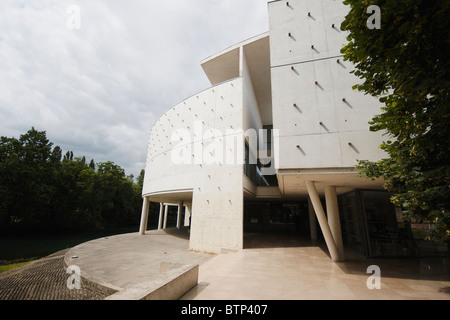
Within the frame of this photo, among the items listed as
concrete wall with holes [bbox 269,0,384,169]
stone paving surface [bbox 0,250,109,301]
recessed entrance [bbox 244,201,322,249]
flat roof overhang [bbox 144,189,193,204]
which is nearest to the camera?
concrete wall with holes [bbox 269,0,384,169]

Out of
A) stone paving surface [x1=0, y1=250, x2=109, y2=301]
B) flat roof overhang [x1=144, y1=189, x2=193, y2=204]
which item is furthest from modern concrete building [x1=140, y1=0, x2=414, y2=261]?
stone paving surface [x1=0, y1=250, x2=109, y2=301]

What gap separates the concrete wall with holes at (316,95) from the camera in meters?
7.34

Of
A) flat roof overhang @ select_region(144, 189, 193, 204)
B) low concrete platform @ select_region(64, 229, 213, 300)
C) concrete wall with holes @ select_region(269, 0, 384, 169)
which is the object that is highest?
concrete wall with holes @ select_region(269, 0, 384, 169)

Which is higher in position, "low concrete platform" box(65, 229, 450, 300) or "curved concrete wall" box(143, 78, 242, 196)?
"curved concrete wall" box(143, 78, 242, 196)

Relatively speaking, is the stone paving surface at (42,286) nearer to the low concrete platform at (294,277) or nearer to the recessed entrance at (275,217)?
the low concrete platform at (294,277)

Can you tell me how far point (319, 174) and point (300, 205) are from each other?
16977 millimetres

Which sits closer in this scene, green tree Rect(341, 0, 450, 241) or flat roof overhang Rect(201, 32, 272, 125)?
green tree Rect(341, 0, 450, 241)

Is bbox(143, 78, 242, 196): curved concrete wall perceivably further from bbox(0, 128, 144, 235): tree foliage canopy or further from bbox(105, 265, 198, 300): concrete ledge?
bbox(0, 128, 144, 235): tree foliage canopy

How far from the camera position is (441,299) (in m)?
4.78

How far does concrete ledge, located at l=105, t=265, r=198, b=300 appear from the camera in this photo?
303cm

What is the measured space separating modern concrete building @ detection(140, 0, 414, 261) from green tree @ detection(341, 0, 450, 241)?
9.78 feet

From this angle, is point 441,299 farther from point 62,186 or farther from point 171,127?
point 62,186

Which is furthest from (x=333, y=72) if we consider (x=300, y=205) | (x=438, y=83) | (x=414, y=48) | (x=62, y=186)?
(x=62, y=186)
